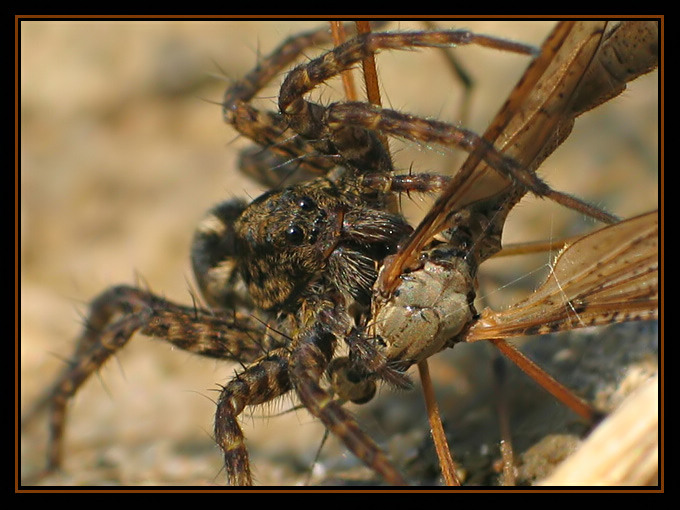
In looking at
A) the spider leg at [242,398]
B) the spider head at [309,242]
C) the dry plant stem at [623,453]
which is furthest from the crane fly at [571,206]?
the spider leg at [242,398]

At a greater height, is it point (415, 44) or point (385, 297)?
point (415, 44)

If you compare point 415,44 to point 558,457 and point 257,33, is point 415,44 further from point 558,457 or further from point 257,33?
point 257,33

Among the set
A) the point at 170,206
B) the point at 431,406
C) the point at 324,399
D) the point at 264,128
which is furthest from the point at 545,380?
the point at 170,206

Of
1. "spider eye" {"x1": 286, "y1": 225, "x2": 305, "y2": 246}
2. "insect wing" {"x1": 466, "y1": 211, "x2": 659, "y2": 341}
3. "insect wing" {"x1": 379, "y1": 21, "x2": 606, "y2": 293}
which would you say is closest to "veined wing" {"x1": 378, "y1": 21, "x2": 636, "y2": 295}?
"insect wing" {"x1": 379, "y1": 21, "x2": 606, "y2": 293}

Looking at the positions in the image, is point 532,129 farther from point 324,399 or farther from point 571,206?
point 324,399

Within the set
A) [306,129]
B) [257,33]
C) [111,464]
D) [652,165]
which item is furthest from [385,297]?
[257,33]

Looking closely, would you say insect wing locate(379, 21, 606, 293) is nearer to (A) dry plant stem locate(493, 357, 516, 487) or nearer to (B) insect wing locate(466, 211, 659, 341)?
(B) insect wing locate(466, 211, 659, 341)
